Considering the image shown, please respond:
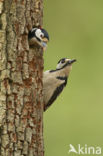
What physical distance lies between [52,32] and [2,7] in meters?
7.80

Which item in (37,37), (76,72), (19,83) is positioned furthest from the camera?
(76,72)

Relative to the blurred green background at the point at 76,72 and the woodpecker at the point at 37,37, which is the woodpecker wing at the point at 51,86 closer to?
the woodpecker at the point at 37,37

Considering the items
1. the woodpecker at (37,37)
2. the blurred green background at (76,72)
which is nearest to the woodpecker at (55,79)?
the woodpecker at (37,37)

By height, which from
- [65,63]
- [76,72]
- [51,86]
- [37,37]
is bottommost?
[76,72]

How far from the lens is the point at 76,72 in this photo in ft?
40.5

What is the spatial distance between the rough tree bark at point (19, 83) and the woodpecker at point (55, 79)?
941 millimetres

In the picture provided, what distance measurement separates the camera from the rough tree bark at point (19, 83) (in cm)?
469

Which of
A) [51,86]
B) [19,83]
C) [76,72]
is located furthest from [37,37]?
[76,72]

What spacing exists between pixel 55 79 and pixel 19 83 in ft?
4.43

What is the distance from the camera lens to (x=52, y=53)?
40.0ft

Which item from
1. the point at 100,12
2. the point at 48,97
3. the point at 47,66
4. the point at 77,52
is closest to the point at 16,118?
the point at 48,97

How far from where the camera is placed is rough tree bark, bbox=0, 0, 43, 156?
469cm

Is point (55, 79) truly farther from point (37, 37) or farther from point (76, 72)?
point (76, 72)

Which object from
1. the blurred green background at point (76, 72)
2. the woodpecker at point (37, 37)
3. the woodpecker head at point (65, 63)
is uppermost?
the woodpecker at point (37, 37)
